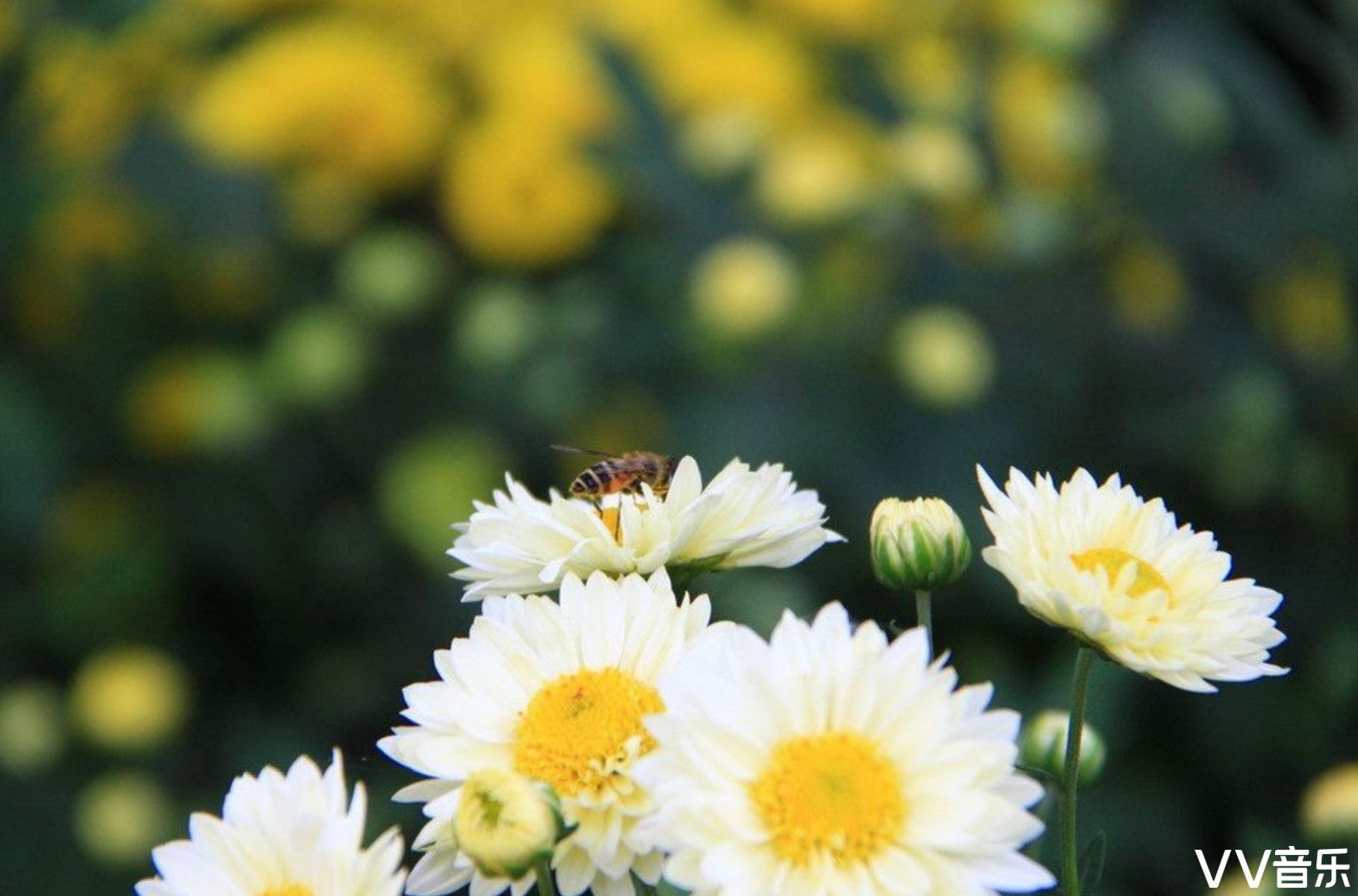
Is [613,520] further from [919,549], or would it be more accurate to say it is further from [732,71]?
[732,71]

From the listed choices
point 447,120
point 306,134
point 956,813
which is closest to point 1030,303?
point 447,120

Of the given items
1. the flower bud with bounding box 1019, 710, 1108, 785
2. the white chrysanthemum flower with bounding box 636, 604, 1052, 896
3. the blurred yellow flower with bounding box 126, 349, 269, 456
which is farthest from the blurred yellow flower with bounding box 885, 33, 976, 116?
Answer: the white chrysanthemum flower with bounding box 636, 604, 1052, 896

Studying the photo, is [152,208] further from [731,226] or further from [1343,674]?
[1343,674]

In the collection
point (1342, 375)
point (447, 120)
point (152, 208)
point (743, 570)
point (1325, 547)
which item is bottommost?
point (743, 570)

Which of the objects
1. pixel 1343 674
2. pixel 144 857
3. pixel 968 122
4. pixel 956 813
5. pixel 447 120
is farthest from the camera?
pixel 447 120

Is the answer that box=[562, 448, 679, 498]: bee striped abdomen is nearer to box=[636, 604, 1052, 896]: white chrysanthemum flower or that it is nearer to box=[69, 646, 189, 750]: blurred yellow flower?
box=[636, 604, 1052, 896]: white chrysanthemum flower

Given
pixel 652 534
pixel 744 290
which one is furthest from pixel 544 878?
pixel 744 290
